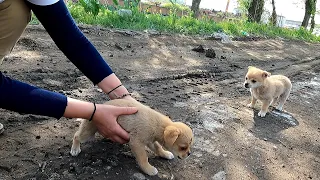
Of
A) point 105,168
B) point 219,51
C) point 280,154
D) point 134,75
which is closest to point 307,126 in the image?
point 280,154

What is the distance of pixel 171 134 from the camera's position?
Result: 2266 millimetres

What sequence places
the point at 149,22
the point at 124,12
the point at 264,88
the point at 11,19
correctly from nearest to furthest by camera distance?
the point at 11,19 → the point at 264,88 → the point at 124,12 → the point at 149,22

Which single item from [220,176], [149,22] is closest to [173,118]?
[220,176]

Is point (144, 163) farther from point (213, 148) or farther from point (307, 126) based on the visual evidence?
point (307, 126)

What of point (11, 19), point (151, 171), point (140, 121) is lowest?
point (151, 171)

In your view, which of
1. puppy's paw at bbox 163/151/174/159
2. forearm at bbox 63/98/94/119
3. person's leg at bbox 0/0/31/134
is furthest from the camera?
puppy's paw at bbox 163/151/174/159

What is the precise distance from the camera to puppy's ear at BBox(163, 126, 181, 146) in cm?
227

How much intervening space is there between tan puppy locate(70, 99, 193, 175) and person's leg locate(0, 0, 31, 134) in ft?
2.36

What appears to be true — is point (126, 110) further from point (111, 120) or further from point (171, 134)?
point (171, 134)

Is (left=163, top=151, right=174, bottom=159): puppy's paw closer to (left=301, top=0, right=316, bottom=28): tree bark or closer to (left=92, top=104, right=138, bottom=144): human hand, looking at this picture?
(left=92, top=104, right=138, bottom=144): human hand

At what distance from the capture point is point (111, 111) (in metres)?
2.15

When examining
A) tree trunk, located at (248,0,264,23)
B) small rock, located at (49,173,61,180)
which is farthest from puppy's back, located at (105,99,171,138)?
tree trunk, located at (248,0,264,23)

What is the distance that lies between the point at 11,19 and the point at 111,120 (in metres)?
0.80

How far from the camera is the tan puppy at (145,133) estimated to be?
2273 mm
